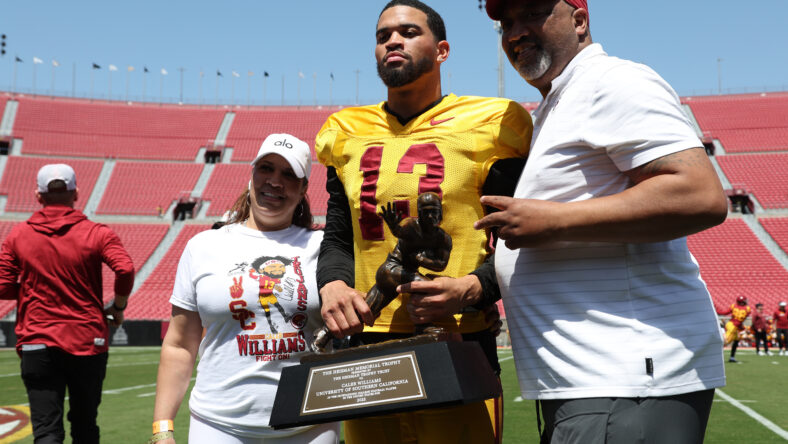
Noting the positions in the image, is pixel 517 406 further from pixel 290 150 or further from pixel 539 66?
pixel 539 66

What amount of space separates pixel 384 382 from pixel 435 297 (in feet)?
0.91

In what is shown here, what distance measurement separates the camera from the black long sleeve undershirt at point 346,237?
2016 mm

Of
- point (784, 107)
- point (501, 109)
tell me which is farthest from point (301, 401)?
point (784, 107)

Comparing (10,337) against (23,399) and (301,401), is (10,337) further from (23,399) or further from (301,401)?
(301,401)

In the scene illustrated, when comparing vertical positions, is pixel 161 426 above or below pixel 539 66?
below

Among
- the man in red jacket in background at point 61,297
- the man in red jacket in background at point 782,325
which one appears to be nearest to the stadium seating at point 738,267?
the man in red jacket in background at point 782,325

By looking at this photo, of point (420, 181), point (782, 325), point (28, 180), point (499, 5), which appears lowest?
point (782, 325)

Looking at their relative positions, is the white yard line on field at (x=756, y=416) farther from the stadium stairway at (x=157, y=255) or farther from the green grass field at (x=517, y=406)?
the stadium stairway at (x=157, y=255)

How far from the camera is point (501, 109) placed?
7.22 feet

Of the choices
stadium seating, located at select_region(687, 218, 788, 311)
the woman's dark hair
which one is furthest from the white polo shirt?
stadium seating, located at select_region(687, 218, 788, 311)

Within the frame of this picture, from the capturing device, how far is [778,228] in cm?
2931

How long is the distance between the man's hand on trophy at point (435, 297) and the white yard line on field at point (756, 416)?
5679mm

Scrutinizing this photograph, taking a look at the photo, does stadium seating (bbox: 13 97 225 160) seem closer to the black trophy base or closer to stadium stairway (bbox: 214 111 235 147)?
stadium stairway (bbox: 214 111 235 147)

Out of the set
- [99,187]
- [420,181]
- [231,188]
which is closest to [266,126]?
[231,188]
